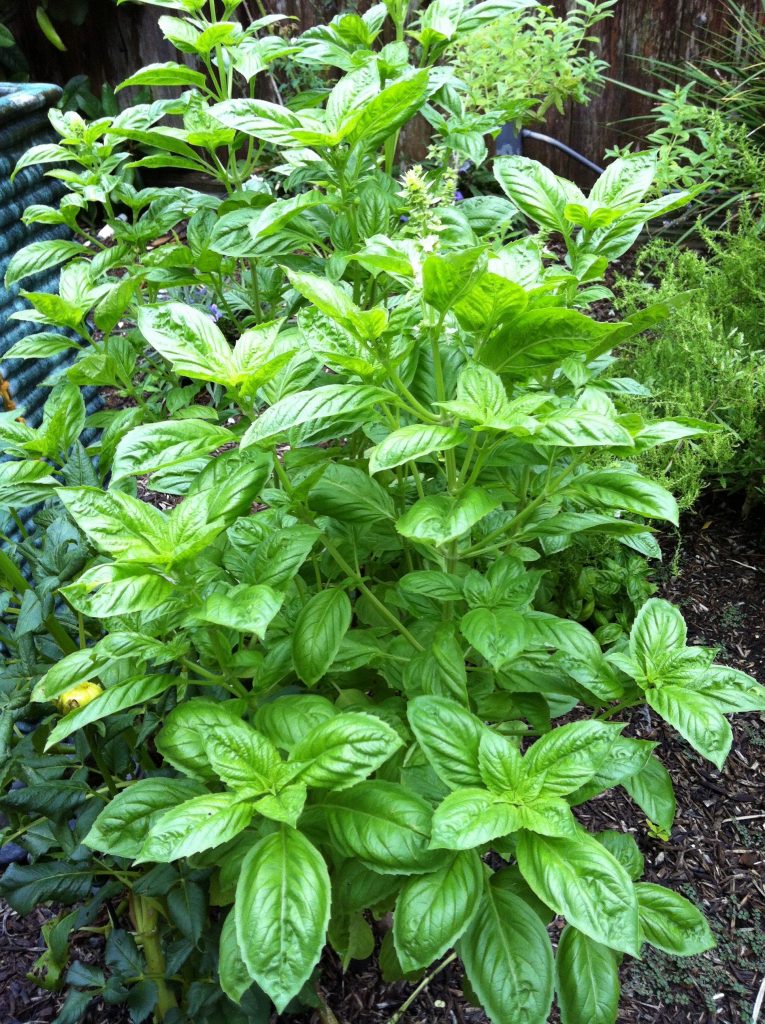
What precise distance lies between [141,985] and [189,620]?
35.6 inches

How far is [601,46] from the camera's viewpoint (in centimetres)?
475

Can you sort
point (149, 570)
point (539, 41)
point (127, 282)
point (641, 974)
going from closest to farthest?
point (149, 570)
point (127, 282)
point (641, 974)
point (539, 41)

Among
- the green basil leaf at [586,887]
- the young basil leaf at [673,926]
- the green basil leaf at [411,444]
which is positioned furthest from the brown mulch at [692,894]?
the green basil leaf at [411,444]

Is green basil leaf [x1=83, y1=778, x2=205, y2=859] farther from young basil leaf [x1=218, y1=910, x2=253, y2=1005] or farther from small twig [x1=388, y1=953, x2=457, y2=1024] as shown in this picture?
small twig [x1=388, y1=953, x2=457, y2=1024]

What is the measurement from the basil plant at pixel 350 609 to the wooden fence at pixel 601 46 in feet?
11.3

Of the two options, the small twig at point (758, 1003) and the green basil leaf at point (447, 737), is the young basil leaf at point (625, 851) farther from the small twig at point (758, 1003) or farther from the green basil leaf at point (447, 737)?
the small twig at point (758, 1003)

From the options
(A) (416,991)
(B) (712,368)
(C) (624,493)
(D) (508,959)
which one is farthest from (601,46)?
(D) (508,959)

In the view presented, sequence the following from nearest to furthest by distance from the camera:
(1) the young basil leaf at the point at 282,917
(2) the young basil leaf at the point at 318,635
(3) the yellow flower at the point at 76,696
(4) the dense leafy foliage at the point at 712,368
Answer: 1. (1) the young basil leaf at the point at 282,917
2. (2) the young basil leaf at the point at 318,635
3. (3) the yellow flower at the point at 76,696
4. (4) the dense leafy foliage at the point at 712,368

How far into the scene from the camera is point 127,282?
5.32 ft

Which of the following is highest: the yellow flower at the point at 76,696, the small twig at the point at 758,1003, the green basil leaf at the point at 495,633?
the green basil leaf at the point at 495,633

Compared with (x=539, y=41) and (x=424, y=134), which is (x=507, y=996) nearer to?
(x=539, y=41)

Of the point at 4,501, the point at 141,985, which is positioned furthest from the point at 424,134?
the point at 141,985

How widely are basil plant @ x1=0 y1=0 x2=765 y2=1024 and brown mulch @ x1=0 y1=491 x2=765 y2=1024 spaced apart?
0.17m

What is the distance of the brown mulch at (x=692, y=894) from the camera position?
6.11 feet
